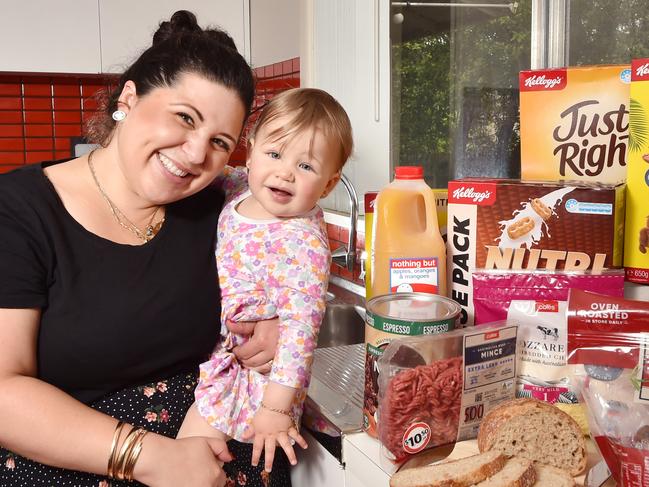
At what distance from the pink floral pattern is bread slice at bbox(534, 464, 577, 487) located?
0.40 m

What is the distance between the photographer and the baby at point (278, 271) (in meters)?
1.08

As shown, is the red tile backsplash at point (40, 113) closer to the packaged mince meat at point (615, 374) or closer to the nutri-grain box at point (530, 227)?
the nutri-grain box at point (530, 227)

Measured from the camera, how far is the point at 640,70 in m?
1.03

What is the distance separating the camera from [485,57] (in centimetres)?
182

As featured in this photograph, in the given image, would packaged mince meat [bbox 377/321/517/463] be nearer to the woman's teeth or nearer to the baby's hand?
the baby's hand

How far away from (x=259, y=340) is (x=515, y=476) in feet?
1.66

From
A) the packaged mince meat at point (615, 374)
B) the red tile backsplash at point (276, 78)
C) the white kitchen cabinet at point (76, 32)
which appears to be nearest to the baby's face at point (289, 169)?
the packaged mince meat at point (615, 374)

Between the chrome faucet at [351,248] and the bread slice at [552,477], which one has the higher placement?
the chrome faucet at [351,248]

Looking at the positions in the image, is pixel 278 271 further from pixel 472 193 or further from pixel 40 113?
pixel 40 113

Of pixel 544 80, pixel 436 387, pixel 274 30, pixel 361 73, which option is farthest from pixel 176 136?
pixel 274 30

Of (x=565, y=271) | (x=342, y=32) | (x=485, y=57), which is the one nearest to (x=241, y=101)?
(x=565, y=271)

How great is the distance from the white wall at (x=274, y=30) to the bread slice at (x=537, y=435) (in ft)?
6.98

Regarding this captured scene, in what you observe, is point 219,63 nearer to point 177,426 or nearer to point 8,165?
point 177,426

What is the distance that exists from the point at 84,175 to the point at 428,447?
27.3 inches
